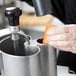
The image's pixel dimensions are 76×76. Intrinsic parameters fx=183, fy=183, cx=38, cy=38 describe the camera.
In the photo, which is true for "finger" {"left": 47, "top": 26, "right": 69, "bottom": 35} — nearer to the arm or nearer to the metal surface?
the metal surface

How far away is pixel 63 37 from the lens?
39cm

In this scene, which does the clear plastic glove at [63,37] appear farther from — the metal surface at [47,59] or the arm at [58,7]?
the arm at [58,7]

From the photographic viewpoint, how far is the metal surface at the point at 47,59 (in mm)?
348

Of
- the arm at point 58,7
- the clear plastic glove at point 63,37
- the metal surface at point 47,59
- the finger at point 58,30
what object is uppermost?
the arm at point 58,7

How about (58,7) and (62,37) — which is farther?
(58,7)

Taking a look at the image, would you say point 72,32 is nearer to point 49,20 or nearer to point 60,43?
point 60,43

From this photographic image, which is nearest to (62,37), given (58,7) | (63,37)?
(63,37)

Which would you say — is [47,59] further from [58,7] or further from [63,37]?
[58,7]

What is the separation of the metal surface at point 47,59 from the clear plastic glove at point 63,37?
2 centimetres

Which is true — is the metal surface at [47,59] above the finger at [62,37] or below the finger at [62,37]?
below

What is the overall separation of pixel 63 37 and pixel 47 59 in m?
0.06

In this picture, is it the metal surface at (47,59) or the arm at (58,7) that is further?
the arm at (58,7)

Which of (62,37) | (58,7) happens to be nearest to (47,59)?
(62,37)

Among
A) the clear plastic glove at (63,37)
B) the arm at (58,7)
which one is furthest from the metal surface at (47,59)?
the arm at (58,7)
